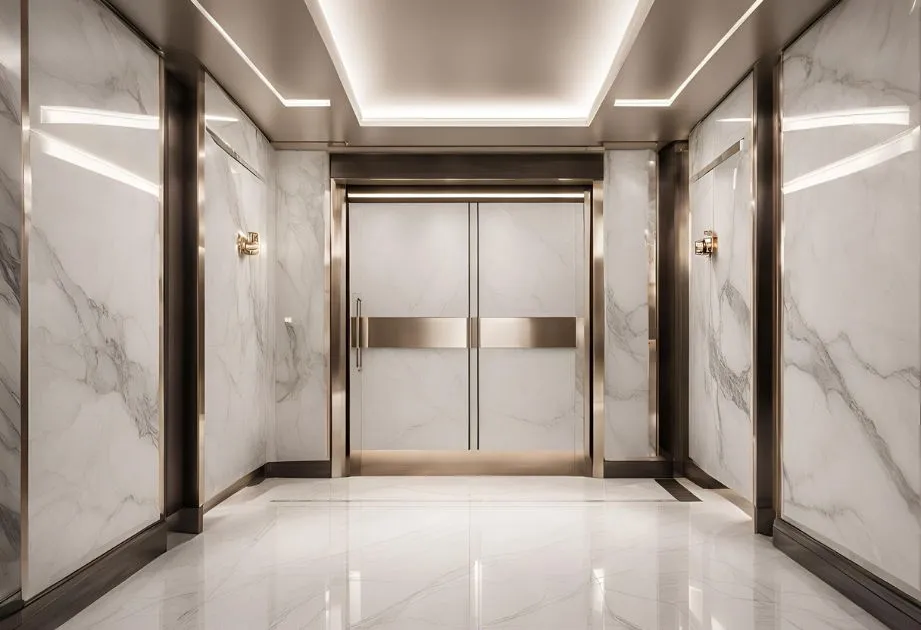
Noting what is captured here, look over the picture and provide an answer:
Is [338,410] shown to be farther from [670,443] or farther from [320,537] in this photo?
[670,443]

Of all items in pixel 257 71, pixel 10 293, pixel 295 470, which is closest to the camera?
pixel 10 293

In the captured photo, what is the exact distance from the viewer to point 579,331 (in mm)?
5543

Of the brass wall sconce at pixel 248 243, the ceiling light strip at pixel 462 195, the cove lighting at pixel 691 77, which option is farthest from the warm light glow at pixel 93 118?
the cove lighting at pixel 691 77

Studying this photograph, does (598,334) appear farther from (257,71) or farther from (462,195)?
(257,71)

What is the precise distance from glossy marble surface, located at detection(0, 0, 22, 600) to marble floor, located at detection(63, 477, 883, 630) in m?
0.54

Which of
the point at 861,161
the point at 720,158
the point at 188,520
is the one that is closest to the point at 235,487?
the point at 188,520

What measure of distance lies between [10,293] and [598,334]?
3.95 meters

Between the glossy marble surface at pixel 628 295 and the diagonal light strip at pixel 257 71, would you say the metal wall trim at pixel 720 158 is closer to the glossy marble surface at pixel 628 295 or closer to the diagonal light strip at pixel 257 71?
the glossy marble surface at pixel 628 295

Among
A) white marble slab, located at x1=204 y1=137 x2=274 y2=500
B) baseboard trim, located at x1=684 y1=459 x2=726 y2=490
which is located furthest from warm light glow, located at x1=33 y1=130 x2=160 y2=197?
baseboard trim, located at x1=684 y1=459 x2=726 y2=490

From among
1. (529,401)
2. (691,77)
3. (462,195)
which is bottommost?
(529,401)

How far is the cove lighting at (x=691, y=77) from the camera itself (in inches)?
122

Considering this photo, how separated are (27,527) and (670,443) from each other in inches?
167

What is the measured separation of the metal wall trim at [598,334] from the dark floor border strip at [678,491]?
483 millimetres

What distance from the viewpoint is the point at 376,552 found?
133 inches
